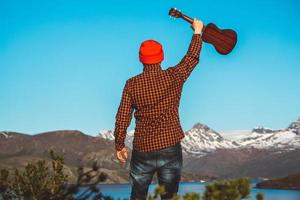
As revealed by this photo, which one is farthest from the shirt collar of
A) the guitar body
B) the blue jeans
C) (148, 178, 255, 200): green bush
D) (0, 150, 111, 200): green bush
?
(148, 178, 255, 200): green bush

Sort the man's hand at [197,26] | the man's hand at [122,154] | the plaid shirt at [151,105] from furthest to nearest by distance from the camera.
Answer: the man's hand at [197,26] < the man's hand at [122,154] < the plaid shirt at [151,105]

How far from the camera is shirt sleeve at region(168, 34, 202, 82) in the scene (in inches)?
292

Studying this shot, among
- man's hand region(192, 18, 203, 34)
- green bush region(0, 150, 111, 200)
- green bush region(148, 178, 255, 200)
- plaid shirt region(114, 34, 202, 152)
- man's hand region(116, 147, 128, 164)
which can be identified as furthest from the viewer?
man's hand region(192, 18, 203, 34)

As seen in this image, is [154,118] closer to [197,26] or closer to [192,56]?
[192,56]

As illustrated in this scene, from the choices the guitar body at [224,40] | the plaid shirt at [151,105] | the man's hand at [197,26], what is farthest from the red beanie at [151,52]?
the guitar body at [224,40]

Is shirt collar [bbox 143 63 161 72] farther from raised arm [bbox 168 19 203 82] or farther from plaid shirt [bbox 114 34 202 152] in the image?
raised arm [bbox 168 19 203 82]

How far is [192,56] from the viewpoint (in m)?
7.54

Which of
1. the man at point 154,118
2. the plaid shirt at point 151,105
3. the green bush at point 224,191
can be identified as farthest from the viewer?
the plaid shirt at point 151,105

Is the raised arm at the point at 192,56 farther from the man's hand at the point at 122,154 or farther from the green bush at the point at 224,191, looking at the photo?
the green bush at the point at 224,191

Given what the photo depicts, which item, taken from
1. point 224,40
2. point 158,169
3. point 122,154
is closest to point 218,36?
point 224,40

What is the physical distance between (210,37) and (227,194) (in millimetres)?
3252

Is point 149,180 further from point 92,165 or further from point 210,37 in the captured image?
point 210,37

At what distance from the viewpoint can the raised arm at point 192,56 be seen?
7426 millimetres

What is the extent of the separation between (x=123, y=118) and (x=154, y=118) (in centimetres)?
44
